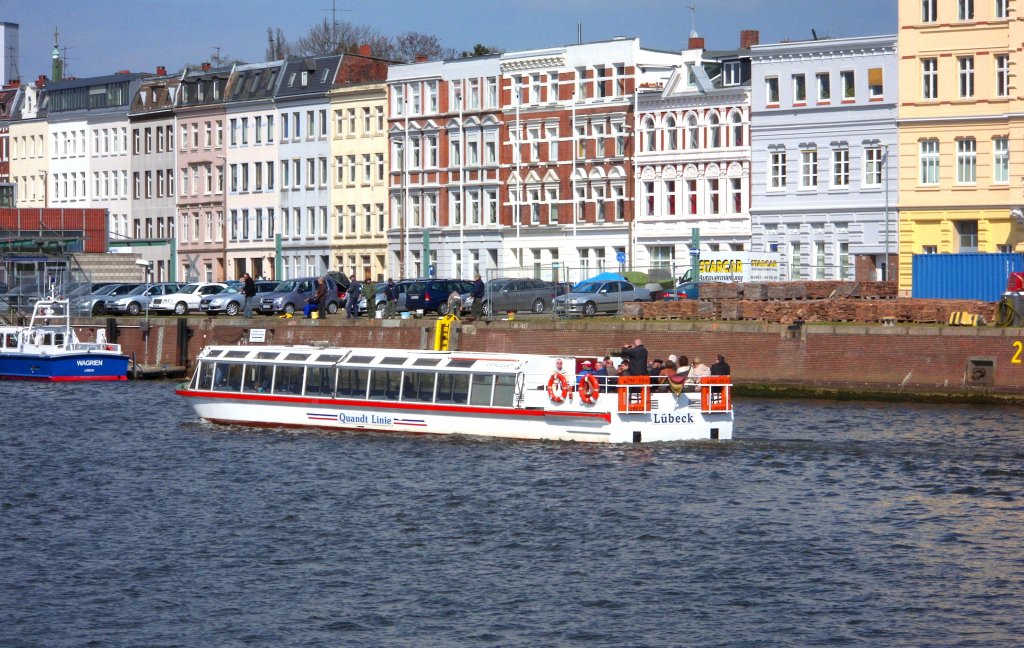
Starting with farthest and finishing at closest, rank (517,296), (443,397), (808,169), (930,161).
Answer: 1. (808,169)
2. (930,161)
3. (517,296)
4. (443,397)

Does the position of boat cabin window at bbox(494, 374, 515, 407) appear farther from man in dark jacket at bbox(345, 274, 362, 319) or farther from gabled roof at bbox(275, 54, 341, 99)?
gabled roof at bbox(275, 54, 341, 99)

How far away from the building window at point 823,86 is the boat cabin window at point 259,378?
38.3 meters

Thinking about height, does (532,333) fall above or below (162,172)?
below

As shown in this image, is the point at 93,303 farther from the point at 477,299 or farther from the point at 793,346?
the point at 793,346

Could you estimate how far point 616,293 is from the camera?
221ft

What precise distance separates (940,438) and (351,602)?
69.1 ft

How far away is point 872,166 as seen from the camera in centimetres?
7744

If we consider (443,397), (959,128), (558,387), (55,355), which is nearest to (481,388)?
(443,397)

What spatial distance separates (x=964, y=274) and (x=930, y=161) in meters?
14.3

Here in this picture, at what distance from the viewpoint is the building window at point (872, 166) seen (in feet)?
252

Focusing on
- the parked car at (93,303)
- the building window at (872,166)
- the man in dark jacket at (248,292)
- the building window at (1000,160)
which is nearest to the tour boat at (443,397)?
the man in dark jacket at (248,292)

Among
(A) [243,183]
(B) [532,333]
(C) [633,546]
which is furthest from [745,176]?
(C) [633,546]

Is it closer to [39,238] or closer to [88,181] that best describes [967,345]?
[39,238]

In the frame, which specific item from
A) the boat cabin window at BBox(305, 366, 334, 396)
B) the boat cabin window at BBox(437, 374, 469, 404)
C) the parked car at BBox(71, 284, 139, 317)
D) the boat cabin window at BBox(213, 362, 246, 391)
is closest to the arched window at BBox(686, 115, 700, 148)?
the parked car at BBox(71, 284, 139, 317)
